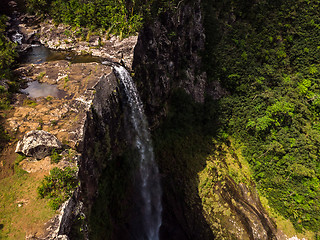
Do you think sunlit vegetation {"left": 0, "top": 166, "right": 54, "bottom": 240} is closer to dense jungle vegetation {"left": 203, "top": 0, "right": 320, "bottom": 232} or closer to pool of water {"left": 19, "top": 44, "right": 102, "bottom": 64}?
pool of water {"left": 19, "top": 44, "right": 102, "bottom": 64}

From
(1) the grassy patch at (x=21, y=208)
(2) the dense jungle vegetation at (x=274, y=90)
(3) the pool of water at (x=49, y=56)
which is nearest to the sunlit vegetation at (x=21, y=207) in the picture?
(1) the grassy patch at (x=21, y=208)

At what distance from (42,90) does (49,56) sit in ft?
14.3

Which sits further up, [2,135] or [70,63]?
[70,63]

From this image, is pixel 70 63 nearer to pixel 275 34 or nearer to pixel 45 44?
pixel 45 44

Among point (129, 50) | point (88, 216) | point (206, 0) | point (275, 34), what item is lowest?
point (88, 216)

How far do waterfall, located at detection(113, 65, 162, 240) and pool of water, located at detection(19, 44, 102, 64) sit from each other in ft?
8.27

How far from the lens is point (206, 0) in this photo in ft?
66.0

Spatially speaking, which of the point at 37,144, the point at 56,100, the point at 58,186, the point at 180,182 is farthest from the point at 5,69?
the point at 180,182

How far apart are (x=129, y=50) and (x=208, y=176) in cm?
1201

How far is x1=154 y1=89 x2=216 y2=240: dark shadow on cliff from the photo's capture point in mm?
14078

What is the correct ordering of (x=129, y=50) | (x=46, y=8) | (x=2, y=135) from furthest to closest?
(x=46, y=8) < (x=129, y=50) < (x=2, y=135)

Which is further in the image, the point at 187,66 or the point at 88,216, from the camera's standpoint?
the point at 187,66

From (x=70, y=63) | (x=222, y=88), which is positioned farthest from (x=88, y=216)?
(x=222, y=88)

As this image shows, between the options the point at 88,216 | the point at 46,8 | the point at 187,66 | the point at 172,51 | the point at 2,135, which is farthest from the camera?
the point at 187,66
